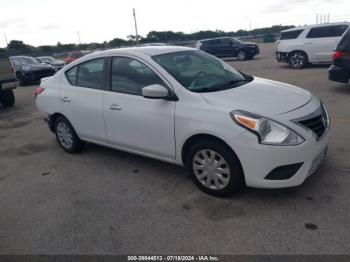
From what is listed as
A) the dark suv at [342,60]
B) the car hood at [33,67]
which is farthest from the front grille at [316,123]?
the car hood at [33,67]

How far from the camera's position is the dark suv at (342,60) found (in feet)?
26.2

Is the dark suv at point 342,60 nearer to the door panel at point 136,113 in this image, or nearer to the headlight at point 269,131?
the headlight at point 269,131

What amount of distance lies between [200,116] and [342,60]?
6060 mm

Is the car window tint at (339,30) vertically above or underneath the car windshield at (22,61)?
above

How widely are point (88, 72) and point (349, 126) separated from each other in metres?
4.42

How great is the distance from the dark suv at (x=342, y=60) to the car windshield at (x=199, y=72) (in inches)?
183

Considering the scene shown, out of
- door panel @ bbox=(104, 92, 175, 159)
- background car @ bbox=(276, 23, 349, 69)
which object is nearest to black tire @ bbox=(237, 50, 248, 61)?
background car @ bbox=(276, 23, 349, 69)

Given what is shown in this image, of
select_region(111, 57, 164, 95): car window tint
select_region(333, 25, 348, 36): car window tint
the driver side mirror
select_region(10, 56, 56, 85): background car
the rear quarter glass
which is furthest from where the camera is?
select_region(10, 56, 56, 85): background car

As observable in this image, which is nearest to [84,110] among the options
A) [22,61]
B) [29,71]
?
[29,71]

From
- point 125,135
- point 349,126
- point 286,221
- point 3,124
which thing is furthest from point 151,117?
point 3,124

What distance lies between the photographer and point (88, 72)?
16.2ft

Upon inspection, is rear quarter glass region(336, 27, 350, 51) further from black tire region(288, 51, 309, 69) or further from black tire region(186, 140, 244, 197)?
black tire region(288, 51, 309, 69)

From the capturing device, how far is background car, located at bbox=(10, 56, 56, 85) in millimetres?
16375

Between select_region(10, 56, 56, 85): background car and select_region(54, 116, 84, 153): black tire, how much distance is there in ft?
39.7
